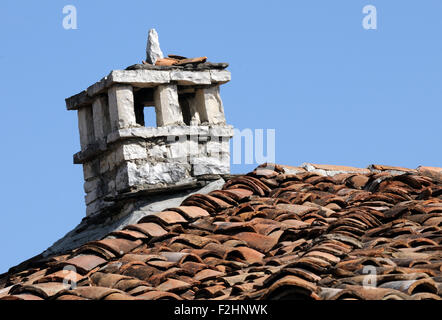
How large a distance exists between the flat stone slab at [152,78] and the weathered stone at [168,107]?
0.25 ft

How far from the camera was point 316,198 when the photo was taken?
23.0ft

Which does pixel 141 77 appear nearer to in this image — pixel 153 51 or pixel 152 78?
pixel 152 78

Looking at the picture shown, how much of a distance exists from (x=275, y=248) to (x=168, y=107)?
3006mm

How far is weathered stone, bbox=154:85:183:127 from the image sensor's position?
27.3 feet

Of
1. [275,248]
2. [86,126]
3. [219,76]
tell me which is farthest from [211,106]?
[275,248]

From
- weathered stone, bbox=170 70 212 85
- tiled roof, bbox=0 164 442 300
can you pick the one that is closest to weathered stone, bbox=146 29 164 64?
weathered stone, bbox=170 70 212 85

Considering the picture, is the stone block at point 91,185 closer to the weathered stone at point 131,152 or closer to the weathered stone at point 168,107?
the weathered stone at point 131,152

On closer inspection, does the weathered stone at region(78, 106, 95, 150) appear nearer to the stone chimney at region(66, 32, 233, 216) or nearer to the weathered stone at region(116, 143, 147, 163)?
the stone chimney at region(66, 32, 233, 216)

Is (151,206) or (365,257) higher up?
(365,257)

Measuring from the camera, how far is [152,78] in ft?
27.2

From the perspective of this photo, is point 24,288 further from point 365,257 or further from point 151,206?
point 151,206
